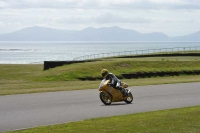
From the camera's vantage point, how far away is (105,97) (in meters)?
17.6

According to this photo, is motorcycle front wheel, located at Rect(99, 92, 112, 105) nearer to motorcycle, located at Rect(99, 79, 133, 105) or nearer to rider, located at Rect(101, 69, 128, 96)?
motorcycle, located at Rect(99, 79, 133, 105)

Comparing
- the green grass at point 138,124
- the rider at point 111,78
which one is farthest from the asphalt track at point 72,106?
the green grass at point 138,124

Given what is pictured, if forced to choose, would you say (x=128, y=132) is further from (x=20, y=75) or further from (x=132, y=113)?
(x=20, y=75)

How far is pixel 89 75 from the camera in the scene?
38.5 m

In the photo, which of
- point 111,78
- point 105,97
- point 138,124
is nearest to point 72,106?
point 105,97

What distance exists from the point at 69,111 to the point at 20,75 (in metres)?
28.1

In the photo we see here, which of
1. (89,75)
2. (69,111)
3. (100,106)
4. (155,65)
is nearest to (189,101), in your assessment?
(100,106)

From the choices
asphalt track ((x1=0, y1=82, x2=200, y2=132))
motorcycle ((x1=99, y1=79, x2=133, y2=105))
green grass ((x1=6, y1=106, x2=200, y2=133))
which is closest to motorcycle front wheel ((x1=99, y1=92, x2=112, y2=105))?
motorcycle ((x1=99, y1=79, x2=133, y2=105))

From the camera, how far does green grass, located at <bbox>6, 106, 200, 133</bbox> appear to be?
11.4 metres

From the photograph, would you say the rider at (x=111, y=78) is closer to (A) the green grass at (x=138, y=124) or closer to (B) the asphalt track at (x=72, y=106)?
(B) the asphalt track at (x=72, y=106)

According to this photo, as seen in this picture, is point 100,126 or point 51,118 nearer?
point 100,126

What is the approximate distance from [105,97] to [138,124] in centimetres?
535

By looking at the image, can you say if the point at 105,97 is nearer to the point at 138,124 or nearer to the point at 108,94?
the point at 108,94

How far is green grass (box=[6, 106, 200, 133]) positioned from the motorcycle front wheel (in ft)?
10.2
